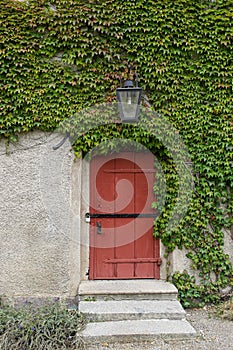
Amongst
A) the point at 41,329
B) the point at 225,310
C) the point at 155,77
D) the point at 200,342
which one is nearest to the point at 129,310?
the point at 200,342

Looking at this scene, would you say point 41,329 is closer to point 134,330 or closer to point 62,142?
point 134,330

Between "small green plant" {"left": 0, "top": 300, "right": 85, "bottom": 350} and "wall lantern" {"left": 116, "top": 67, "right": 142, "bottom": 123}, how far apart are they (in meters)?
2.34

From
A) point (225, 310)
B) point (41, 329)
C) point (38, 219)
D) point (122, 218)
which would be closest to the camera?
point (41, 329)

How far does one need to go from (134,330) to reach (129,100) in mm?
2536

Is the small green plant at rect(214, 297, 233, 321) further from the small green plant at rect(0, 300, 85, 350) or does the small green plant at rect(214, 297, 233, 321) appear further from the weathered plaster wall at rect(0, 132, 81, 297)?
the weathered plaster wall at rect(0, 132, 81, 297)

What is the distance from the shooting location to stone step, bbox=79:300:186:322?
336cm

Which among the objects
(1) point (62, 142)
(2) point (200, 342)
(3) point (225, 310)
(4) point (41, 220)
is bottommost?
(2) point (200, 342)

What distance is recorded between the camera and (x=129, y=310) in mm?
3428

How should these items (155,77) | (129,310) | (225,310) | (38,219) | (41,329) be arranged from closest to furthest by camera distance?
(41,329) → (129,310) → (225,310) → (38,219) → (155,77)

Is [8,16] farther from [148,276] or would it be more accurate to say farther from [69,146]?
[148,276]

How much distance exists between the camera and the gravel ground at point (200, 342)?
9.77 feet

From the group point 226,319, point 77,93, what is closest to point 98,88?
point 77,93

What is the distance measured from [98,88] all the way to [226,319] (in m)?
3.21

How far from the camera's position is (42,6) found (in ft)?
13.2
